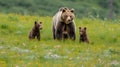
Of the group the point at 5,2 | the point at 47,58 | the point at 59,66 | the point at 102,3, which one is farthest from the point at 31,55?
the point at 102,3

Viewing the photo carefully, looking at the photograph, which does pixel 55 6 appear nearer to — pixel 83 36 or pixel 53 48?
pixel 83 36

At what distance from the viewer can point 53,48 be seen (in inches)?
627

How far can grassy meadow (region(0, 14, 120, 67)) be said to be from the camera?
13570 millimetres

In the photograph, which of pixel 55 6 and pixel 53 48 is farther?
pixel 55 6

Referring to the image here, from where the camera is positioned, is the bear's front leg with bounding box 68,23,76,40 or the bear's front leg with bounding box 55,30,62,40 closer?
the bear's front leg with bounding box 68,23,76,40

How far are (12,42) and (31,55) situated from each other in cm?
243

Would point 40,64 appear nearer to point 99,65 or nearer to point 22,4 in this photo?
point 99,65

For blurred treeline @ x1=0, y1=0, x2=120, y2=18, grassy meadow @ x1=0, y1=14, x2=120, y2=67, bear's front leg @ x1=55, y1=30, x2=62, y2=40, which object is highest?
bear's front leg @ x1=55, y1=30, x2=62, y2=40

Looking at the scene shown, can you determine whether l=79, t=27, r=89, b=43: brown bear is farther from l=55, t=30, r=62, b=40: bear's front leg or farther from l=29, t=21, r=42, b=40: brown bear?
l=29, t=21, r=42, b=40: brown bear

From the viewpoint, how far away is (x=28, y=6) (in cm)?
8681

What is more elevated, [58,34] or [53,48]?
[58,34]

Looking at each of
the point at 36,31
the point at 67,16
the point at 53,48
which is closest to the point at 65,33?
the point at 67,16

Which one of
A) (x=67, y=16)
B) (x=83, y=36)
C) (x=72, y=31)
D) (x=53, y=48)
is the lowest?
(x=53, y=48)

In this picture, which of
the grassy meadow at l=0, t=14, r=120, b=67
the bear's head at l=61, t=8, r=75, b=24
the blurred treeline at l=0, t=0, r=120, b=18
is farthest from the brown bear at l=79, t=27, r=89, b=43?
the blurred treeline at l=0, t=0, r=120, b=18
